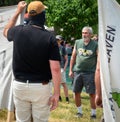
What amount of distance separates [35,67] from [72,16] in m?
22.1

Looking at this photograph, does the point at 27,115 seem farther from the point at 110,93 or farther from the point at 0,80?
the point at 0,80

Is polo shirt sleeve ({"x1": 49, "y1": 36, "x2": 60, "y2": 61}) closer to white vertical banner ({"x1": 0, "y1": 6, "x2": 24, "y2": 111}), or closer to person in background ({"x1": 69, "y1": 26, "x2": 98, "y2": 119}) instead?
white vertical banner ({"x1": 0, "y1": 6, "x2": 24, "y2": 111})

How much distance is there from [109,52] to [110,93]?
1.59 feet

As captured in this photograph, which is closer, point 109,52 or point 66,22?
point 109,52

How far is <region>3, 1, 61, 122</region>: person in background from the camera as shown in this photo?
490 cm

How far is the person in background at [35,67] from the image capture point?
16.1 feet

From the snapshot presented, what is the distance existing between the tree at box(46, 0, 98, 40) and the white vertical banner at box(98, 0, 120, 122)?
21.0 m

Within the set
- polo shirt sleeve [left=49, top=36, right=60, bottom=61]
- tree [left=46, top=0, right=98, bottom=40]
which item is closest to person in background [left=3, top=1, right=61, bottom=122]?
polo shirt sleeve [left=49, top=36, right=60, bottom=61]

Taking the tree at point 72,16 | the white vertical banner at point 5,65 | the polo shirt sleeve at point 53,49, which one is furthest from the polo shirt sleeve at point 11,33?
the tree at point 72,16

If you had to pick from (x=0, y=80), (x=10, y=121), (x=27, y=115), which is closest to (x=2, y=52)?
(x=0, y=80)

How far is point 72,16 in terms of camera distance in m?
26.8

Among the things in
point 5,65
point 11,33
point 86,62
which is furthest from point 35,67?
point 86,62

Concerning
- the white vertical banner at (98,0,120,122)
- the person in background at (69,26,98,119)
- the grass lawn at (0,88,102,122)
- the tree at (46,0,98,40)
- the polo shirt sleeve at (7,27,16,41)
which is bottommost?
the tree at (46,0,98,40)

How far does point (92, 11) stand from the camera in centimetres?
2702
